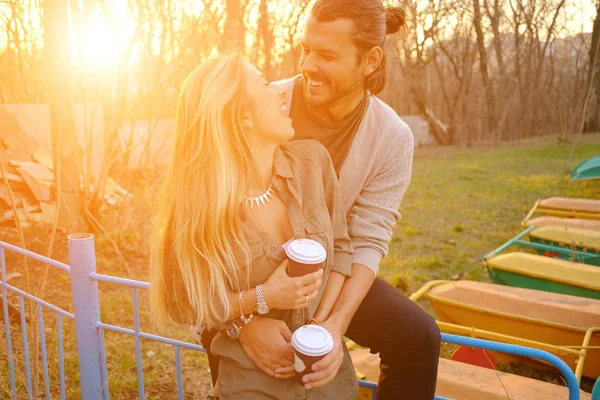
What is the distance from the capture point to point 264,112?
1854 millimetres

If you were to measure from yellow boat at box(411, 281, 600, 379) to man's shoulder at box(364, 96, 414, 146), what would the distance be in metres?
1.75

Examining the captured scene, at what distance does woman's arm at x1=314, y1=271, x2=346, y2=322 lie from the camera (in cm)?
188

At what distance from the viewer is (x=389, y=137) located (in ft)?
7.57

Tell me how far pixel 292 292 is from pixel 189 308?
0.37 m

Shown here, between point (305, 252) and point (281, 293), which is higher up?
point (305, 252)

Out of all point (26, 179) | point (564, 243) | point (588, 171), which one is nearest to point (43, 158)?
point (26, 179)

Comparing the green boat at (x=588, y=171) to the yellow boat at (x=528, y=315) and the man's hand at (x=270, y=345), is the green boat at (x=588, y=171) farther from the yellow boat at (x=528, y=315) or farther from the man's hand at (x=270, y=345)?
the man's hand at (x=270, y=345)

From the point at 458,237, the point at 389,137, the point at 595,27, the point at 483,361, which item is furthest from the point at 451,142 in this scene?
the point at 389,137

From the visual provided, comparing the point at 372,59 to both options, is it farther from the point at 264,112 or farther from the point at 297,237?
the point at 297,237

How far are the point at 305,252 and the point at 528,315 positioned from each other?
3.39m

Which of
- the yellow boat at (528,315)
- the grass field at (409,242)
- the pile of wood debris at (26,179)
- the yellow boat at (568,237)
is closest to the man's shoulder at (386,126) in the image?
the yellow boat at (528,315)

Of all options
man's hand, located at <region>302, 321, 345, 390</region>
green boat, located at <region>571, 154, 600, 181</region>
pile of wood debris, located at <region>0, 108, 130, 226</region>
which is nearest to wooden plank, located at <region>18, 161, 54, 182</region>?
pile of wood debris, located at <region>0, 108, 130, 226</region>

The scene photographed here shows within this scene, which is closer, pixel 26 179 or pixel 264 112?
pixel 264 112

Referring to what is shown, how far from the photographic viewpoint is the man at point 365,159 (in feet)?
6.22
